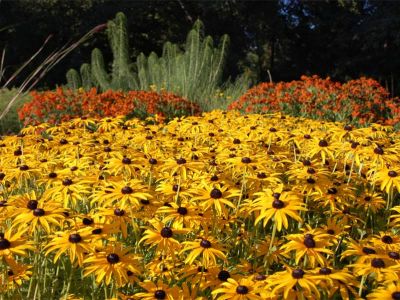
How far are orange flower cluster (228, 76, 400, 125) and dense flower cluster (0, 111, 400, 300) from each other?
337 centimetres

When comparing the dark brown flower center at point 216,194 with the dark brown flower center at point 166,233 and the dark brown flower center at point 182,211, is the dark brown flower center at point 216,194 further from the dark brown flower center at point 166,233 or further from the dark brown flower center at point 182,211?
the dark brown flower center at point 166,233

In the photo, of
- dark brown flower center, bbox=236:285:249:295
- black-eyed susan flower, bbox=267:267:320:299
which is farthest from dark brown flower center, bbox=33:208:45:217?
black-eyed susan flower, bbox=267:267:320:299

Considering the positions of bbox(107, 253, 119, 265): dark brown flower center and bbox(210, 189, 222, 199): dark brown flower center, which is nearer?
bbox(107, 253, 119, 265): dark brown flower center

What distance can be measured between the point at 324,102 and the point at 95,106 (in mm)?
3491

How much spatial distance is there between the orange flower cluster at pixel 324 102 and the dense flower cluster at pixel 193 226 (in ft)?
11.0

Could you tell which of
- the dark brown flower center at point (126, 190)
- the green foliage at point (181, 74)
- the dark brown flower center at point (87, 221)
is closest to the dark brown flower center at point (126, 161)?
the dark brown flower center at point (126, 190)

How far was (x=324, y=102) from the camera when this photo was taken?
24.8 ft

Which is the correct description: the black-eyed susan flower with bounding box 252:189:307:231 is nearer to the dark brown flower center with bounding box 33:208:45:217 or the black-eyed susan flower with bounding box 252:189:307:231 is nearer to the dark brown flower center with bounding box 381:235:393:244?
the dark brown flower center with bounding box 381:235:393:244

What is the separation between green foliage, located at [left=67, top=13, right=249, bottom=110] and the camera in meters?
10.6

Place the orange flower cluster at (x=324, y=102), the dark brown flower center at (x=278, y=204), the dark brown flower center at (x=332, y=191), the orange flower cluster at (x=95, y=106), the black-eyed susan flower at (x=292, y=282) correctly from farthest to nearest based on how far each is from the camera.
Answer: the orange flower cluster at (x=95, y=106), the orange flower cluster at (x=324, y=102), the dark brown flower center at (x=332, y=191), the dark brown flower center at (x=278, y=204), the black-eyed susan flower at (x=292, y=282)

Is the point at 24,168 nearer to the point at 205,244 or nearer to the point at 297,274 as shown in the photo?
the point at 205,244

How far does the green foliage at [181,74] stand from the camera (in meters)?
10.6

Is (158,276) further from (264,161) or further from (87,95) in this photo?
(87,95)

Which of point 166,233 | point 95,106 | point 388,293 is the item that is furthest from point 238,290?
point 95,106
